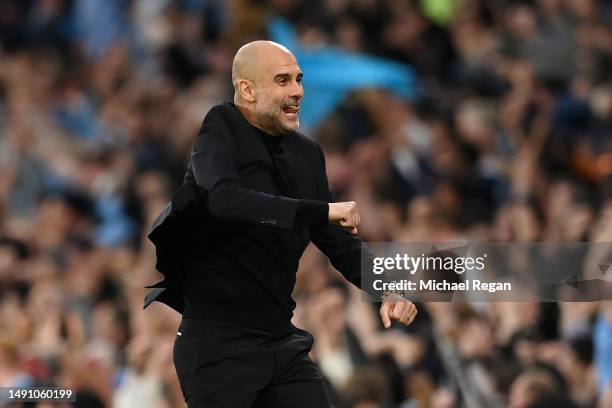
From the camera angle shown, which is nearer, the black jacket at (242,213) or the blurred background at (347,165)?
the black jacket at (242,213)

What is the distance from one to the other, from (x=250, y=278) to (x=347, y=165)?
21.4 feet

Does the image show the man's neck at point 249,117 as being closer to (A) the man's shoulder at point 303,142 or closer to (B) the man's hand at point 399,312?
(A) the man's shoulder at point 303,142

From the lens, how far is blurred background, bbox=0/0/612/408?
8.49m

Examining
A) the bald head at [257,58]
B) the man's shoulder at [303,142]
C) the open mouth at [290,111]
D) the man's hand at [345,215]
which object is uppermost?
the bald head at [257,58]

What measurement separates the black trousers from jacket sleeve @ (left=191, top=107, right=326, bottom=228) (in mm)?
499

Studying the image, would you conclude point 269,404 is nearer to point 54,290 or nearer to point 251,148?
point 251,148

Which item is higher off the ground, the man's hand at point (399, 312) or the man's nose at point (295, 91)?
the man's nose at point (295, 91)

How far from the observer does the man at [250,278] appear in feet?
17.3

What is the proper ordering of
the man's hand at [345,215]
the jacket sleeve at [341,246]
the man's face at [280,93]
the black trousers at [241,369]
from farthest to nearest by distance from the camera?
the jacket sleeve at [341,246]
the man's face at [280,93]
the black trousers at [241,369]
the man's hand at [345,215]

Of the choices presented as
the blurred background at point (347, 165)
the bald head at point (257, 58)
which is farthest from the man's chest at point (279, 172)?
the blurred background at point (347, 165)

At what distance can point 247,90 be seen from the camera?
542 cm

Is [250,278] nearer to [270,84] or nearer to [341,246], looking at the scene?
[341,246]

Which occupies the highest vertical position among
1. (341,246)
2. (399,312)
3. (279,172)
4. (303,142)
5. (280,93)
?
(280,93)

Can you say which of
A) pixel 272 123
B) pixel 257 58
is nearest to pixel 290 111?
pixel 272 123
